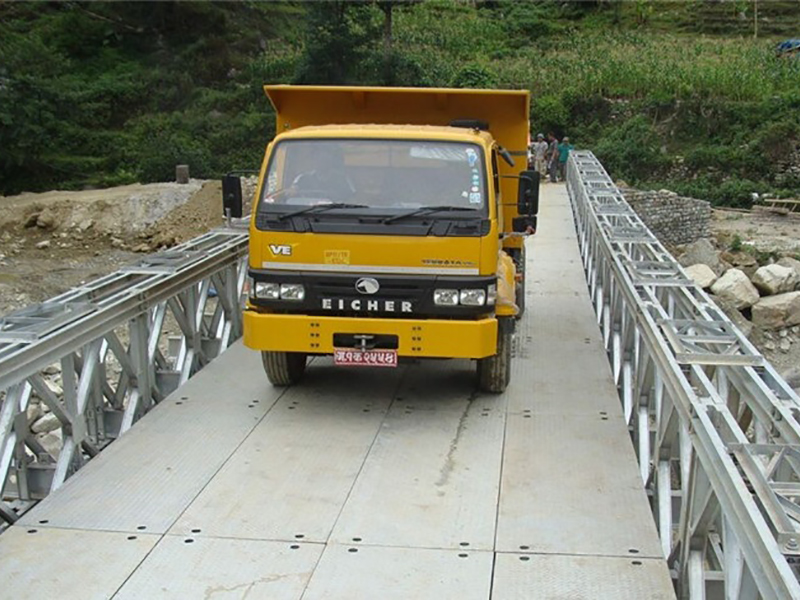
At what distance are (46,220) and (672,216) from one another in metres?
17.3

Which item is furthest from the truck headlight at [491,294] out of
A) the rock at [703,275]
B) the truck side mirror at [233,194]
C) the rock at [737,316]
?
the rock at [703,275]

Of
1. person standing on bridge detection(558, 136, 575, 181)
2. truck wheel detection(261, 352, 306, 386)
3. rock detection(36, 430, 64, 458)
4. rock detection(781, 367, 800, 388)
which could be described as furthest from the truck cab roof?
person standing on bridge detection(558, 136, 575, 181)

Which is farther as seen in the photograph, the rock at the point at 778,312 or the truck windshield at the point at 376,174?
the rock at the point at 778,312

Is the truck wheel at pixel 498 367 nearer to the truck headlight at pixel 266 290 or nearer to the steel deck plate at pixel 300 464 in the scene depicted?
the steel deck plate at pixel 300 464

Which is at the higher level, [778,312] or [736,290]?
[736,290]

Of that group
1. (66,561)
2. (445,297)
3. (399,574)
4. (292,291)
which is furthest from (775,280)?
(66,561)

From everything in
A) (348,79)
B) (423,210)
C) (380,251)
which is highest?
(348,79)

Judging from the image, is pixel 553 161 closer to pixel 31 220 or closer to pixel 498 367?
pixel 31 220

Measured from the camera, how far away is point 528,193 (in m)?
8.48

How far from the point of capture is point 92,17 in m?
45.2

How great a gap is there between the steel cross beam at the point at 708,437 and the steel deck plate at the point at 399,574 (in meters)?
1.13

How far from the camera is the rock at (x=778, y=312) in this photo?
2002cm

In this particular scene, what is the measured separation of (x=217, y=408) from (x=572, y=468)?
3.02 meters

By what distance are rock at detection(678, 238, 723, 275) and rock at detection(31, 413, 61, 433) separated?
15766 millimetres
